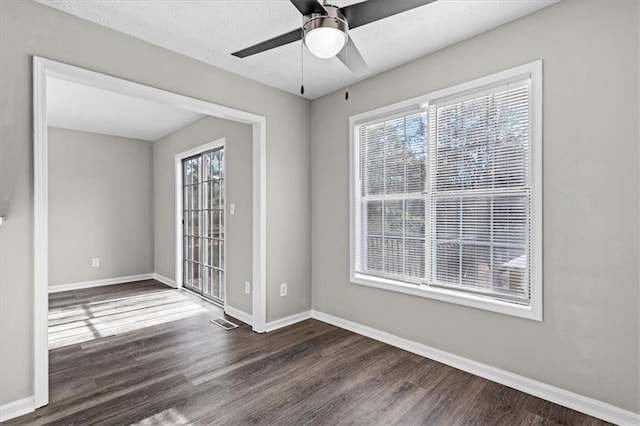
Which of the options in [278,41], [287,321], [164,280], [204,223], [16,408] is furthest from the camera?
[164,280]

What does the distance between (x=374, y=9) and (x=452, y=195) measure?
1.63 meters

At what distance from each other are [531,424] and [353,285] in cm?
184

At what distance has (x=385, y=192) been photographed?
322 cm

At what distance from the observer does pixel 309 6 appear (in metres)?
1.51

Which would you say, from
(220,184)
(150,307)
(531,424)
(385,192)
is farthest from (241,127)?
(531,424)

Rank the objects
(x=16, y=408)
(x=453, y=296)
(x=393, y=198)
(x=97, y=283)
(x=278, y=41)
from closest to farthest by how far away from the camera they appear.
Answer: (x=278, y=41), (x=16, y=408), (x=453, y=296), (x=393, y=198), (x=97, y=283)

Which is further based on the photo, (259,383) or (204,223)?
(204,223)

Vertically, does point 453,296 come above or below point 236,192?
Answer: below

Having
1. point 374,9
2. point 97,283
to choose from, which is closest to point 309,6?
point 374,9

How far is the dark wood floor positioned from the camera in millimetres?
2039

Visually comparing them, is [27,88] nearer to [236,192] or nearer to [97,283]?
[236,192]

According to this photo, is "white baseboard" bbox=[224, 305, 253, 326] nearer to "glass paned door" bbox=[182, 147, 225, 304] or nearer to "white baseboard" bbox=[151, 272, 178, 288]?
"glass paned door" bbox=[182, 147, 225, 304]

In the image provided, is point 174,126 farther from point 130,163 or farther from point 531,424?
point 531,424

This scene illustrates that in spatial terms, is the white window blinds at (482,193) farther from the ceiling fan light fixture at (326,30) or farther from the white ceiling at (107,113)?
the white ceiling at (107,113)
